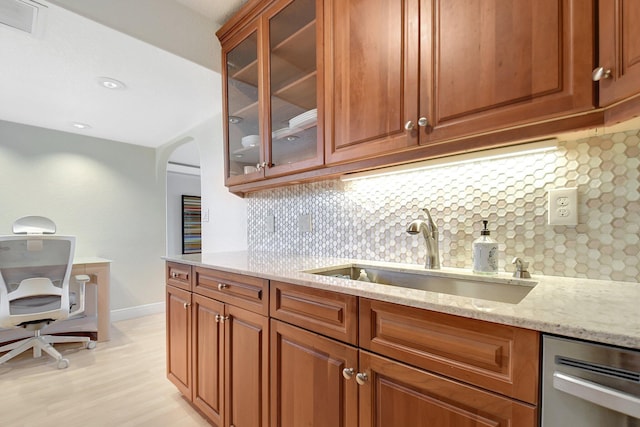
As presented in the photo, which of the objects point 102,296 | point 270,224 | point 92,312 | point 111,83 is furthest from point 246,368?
point 92,312

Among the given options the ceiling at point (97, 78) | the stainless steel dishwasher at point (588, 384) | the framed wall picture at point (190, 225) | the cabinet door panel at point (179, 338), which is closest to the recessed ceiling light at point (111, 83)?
the ceiling at point (97, 78)

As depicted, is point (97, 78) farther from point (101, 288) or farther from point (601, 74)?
point (601, 74)

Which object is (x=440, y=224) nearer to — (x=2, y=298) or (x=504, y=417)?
(x=504, y=417)

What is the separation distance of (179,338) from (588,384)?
6.07 feet

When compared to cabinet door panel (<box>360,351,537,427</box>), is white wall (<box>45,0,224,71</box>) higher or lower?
higher

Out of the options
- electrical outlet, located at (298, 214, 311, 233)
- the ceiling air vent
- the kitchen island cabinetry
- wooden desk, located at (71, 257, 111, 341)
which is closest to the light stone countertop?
the kitchen island cabinetry

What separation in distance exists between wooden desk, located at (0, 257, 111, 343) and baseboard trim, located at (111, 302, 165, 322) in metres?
0.30

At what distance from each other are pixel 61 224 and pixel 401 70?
3634mm

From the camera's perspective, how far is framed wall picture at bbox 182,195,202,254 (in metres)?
5.55

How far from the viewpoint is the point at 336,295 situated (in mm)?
931

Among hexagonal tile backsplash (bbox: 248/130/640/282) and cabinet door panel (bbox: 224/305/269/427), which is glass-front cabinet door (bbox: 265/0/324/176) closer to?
hexagonal tile backsplash (bbox: 248/130/640/282)

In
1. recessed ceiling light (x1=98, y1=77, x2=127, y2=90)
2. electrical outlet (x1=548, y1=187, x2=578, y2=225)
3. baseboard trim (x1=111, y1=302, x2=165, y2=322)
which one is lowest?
baseboard trim (x1=111, y1=302, x2=165, y2=322)

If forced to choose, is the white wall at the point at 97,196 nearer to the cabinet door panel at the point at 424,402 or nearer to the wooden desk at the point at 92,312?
the wooden desk at the point at 92,312

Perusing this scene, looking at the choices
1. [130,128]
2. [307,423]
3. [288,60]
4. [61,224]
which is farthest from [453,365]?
[61,224]
